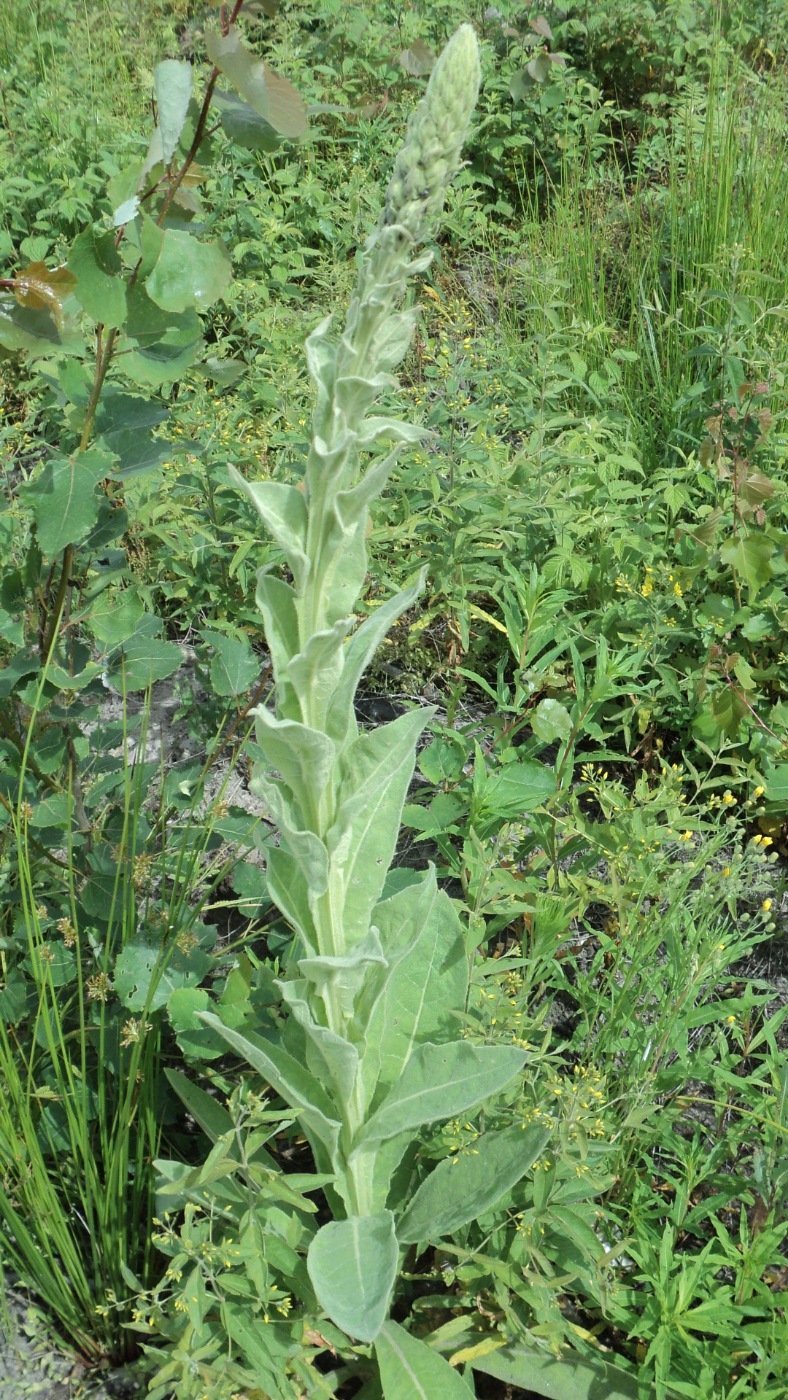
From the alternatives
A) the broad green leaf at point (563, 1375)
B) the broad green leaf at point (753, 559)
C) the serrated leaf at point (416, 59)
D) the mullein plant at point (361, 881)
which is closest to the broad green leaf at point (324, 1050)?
the mullein plant at point (361, 881)

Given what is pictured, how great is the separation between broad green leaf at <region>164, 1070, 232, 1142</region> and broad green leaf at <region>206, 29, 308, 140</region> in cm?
146

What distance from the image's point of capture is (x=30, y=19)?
6.41 metres

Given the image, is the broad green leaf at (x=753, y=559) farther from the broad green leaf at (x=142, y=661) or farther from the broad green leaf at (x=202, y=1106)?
the broad green leaf at (x=202, y=1106)

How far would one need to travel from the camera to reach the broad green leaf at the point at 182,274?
1584mm

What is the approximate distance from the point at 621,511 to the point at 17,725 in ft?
5.86

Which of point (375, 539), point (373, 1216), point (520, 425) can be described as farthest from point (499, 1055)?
point (520, 425)

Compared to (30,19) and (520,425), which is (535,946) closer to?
(520,425)

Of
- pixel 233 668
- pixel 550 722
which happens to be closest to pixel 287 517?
pixel 233 668

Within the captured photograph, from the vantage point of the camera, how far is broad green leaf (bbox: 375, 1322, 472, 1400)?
159 cm

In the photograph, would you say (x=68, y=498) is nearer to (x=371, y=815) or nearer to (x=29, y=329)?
(x=29, y=329)

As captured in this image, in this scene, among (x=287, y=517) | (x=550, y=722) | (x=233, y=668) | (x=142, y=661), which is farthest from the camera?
(x=550, y=722)

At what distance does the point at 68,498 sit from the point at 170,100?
58cm

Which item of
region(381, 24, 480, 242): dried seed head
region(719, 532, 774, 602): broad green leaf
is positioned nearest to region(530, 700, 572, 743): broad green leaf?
region(719, 532, 774, 602): broad green leaf

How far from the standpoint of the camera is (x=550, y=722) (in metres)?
2.32
